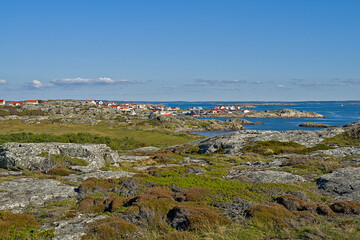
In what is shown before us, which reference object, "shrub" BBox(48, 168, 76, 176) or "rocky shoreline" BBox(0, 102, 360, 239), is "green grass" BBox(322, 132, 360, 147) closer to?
"rocky shoreline" BBox(0, 102, 360, 239)

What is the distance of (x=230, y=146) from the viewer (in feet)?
152

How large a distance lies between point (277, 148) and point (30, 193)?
35118 mm

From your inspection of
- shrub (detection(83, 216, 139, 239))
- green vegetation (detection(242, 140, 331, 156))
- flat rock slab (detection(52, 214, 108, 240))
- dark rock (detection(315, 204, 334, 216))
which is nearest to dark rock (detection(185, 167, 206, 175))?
dark rock (detection(315, 204, 334, 216))

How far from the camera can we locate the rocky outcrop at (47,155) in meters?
24.4

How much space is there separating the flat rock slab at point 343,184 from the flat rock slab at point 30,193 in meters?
17.8

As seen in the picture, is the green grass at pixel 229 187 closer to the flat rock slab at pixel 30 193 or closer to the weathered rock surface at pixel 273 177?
the weathered rock surface at pixel 273 177

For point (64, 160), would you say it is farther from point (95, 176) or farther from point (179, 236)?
point (179, 236)

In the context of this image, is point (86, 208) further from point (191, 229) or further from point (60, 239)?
point (191, 229)

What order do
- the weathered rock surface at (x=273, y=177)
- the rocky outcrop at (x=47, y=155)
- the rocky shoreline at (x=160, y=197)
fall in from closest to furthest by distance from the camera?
the rocky shoreline at (x=160, y=197)
the weathered rock surface at (x=273, y=177)
the rocky outcrop at (x=47, y=155)

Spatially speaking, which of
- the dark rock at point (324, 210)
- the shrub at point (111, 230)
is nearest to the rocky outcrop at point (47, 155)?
the shrub at point (111, 230)

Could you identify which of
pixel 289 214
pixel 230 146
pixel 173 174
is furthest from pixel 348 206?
pixel 230 146

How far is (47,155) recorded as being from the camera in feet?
85.1

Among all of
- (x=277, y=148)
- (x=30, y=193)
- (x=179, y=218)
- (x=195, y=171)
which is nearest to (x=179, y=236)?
(x=179, y=218)

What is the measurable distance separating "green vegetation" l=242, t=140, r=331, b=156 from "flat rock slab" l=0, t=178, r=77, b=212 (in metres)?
29.6
